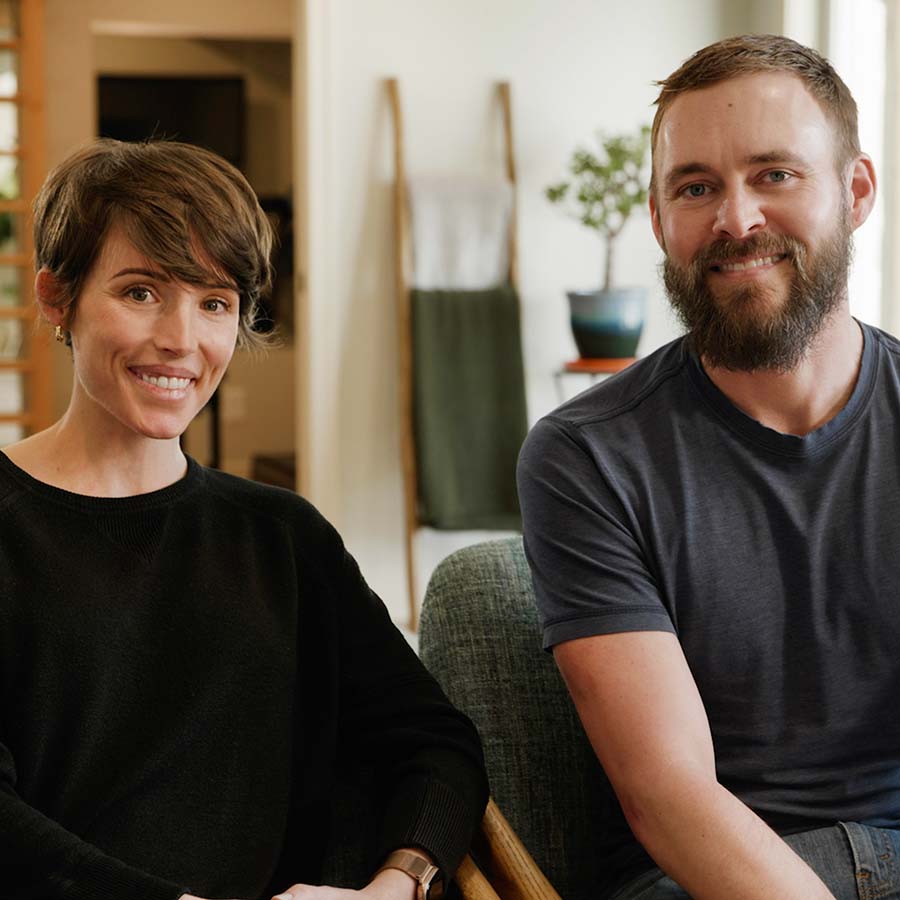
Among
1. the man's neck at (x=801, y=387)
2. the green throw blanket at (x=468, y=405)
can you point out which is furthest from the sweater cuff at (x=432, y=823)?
the green throw blanket at (x=468, y=405)

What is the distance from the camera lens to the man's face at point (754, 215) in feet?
4.49

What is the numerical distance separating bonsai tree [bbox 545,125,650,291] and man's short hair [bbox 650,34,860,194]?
238cm

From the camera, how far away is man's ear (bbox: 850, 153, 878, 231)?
1462 mm

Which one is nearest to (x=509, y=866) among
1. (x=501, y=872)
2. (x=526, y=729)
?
(x=501, y=872)

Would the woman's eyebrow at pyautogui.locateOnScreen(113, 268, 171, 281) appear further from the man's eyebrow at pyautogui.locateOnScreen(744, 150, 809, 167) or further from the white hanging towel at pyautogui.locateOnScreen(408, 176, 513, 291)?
the white hanging towel at pyautogui.locateOnScreen(408, 176, 513, 291)

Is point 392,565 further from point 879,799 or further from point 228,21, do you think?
point 228,21

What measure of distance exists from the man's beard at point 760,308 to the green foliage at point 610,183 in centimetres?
247

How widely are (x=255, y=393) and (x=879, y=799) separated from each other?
18.9ft

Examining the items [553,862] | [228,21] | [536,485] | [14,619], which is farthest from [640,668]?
[228,21]

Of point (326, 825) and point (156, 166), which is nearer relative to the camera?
point (156, 166)

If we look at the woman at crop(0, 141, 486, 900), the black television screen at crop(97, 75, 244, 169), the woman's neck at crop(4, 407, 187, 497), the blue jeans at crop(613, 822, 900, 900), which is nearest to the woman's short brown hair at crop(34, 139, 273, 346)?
the woman at crop(0, 141, 486, 900)

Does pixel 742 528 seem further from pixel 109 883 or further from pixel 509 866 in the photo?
pixel 109 883

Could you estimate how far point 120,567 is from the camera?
1.23 m

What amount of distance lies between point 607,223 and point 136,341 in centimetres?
285
